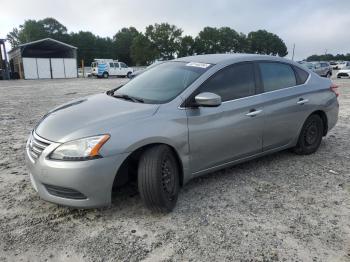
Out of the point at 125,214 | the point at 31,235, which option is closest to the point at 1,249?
the point at 31,235

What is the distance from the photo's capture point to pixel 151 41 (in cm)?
7194

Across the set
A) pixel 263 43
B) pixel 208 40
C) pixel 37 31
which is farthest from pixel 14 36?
pixel 263 43

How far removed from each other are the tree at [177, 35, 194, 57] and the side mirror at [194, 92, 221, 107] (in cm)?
7450

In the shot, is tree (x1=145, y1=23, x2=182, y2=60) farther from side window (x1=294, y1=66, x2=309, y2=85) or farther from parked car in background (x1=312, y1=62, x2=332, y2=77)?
side window (x1=294, y1=66, x2=309, y2=85)

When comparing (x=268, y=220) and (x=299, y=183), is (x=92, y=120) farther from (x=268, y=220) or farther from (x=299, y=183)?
(x=299, y=183)

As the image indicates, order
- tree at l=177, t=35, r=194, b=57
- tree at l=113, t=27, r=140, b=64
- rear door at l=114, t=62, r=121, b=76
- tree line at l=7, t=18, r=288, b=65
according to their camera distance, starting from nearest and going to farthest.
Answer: rear door at l=114, t=62, r=121, b=76, tree line at l=7, t=18, r=288, b=65, tree at l=177, t=35, r=194, b=57, tree at l=113, t=27, r=140, b=64

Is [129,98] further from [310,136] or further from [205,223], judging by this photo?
[310,136]

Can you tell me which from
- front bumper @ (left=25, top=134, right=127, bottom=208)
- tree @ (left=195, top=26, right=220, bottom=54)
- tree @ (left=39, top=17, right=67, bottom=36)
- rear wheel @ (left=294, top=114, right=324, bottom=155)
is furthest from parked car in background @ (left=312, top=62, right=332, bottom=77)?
tree @ (left=39, top=17, right=67, bottom=36)

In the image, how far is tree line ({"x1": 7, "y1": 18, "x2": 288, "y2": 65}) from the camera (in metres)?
70.2

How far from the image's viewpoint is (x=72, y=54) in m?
41.9

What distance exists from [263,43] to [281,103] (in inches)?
3979

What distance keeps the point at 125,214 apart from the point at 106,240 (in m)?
0.46

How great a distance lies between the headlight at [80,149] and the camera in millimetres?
2885

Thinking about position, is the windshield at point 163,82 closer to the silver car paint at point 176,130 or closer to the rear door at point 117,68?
the silver car paint at point 176,130
